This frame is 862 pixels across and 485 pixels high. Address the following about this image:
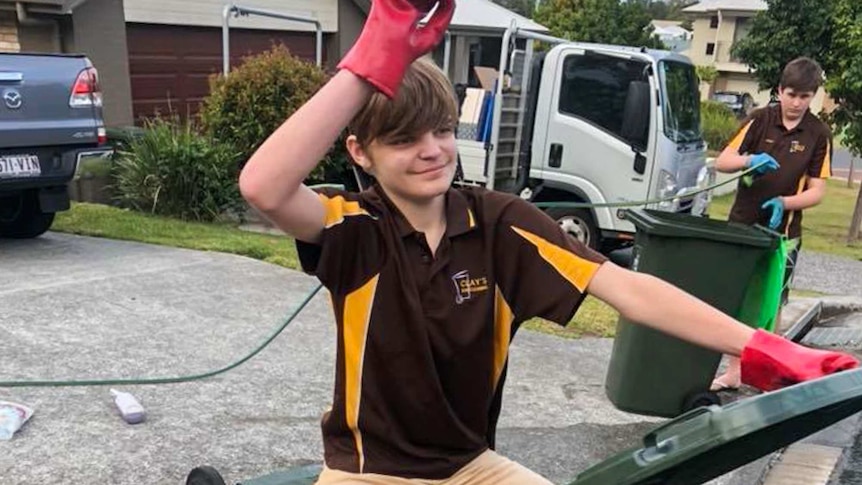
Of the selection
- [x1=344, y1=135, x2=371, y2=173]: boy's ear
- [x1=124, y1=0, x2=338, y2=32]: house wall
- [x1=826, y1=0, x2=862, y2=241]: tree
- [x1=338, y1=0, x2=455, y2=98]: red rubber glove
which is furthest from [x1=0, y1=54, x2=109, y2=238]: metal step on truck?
[x1=826, y1=0, x2=862, y2=241]: tree

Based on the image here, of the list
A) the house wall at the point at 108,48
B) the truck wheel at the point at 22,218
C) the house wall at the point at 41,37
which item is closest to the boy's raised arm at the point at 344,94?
the truck wheel at the point at 22,218

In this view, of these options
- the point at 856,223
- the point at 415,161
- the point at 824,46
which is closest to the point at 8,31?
the point at 415,161

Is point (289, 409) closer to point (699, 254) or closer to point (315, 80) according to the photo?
point (699, 254)

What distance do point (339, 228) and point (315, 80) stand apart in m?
8.87

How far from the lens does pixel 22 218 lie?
709cm

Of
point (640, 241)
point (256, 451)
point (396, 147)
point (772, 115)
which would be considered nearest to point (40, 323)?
point (256, 451)

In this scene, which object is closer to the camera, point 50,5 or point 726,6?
point 50,5

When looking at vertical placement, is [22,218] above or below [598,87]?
below

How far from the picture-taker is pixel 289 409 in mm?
4062

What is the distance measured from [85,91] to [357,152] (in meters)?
5.28

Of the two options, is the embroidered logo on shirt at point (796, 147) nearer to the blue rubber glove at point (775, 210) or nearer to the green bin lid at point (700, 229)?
the blue rubber glove at point (775, 210)

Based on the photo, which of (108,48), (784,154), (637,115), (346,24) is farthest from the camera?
(346,24)

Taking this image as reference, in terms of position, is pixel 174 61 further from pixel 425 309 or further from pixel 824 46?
pixel 425 309

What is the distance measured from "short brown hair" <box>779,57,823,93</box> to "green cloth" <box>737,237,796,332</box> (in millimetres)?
1025
